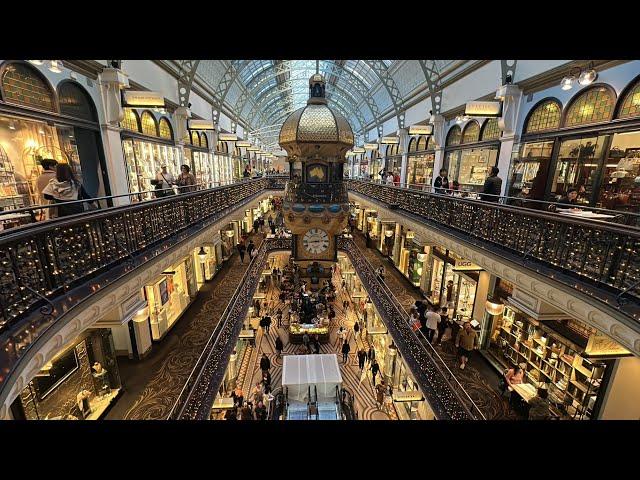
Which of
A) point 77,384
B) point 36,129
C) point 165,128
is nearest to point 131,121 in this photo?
point 165,128

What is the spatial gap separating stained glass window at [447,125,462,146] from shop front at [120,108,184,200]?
12.3 metres

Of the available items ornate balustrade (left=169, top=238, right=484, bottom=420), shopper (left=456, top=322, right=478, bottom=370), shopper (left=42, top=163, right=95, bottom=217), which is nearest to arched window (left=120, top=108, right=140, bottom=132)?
ornate balustrade (left=169, top=238, right=484, bottom=420)

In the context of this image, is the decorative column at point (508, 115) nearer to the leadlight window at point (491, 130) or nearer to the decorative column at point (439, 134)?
the leadlight window at point (491, 130)

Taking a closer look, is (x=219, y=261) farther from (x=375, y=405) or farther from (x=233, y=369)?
(x=375, y=405)

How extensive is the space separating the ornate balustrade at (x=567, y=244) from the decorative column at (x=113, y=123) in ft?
31.2

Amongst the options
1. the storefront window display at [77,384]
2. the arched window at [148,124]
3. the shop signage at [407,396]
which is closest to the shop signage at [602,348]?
the shop signage at [407,396]

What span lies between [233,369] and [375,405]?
18.4ft

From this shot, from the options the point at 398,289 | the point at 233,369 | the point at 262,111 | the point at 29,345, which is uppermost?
the point at 262,111

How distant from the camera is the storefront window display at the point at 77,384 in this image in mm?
6035

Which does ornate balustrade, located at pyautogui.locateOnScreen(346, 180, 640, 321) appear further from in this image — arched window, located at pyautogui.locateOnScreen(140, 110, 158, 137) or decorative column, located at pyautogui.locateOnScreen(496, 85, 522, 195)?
arched window, located at pyautogui.locateOnScreen(140, 110, 158, 137)

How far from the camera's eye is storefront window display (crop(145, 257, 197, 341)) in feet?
32.1

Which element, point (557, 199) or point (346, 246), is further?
point (346, 246)
